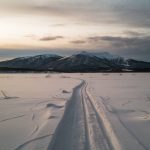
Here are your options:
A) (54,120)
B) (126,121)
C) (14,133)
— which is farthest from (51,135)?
(126,121)

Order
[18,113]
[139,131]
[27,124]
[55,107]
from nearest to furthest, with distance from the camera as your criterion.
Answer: [139,131] < [27,124] < [18,113] < [55,107]

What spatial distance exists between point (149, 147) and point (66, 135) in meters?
2.02

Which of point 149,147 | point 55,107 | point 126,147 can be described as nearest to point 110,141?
point 126,147

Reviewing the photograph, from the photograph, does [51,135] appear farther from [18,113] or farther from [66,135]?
[18,113]

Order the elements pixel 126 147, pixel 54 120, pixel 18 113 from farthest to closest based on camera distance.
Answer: pixel 18 113
pixel 54 120
pixel 126 147

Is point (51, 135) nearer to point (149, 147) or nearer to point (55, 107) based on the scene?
point (149, 147)

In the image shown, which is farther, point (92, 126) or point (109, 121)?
point (109, 121)

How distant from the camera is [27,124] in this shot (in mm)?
8516

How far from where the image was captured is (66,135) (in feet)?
23.3

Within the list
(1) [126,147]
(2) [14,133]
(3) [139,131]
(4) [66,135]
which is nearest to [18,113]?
(2) [14,133]

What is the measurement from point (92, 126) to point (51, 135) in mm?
1302

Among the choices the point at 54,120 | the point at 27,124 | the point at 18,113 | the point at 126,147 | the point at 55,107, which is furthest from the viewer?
the point at 55,107

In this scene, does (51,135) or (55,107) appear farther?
(55,107)

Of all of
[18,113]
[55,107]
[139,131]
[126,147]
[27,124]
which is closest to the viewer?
[126,147]
